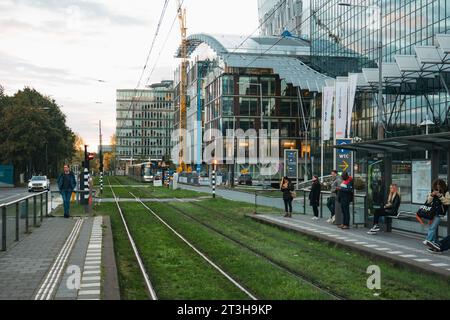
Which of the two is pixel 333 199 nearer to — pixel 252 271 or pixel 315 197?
pixel 315 197

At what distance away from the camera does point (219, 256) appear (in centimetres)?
1234

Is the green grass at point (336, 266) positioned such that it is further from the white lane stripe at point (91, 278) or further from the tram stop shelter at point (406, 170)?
the white lane stripe at point (91, 278)

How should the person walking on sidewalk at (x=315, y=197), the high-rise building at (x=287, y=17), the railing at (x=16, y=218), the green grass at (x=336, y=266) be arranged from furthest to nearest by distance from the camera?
1. the high-rise building at (x=287, y=17)
2. the person walking on sidewalk at (x=315, y=197)
3. the railing at (x=16, y=218)
4. the green grass at (x=336, y=266)

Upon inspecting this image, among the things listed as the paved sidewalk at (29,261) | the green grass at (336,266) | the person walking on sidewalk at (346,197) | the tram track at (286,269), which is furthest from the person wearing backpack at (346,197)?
the paved sidewalk at (29,261)

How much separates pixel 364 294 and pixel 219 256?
4.35m

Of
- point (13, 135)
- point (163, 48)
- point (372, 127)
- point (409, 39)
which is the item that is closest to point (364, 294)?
point (163, 48)

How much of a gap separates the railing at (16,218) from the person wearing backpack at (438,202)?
9.15m

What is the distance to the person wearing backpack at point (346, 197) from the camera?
16844mm

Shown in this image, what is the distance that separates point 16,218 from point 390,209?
31.6 feet

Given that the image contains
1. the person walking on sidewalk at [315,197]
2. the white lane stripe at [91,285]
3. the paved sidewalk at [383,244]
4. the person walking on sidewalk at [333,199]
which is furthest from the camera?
the person walking on sidewalk at [315,197]

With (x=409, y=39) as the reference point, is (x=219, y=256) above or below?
below

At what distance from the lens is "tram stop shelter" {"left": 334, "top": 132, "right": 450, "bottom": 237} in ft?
45.3

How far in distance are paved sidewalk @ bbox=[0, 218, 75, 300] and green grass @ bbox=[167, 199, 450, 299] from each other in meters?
4.57
